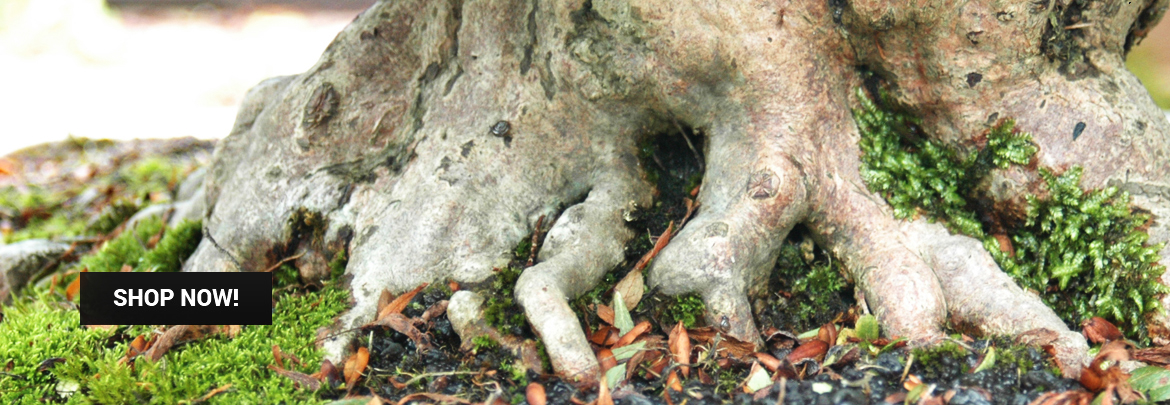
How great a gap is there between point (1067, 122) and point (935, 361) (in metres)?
1.11

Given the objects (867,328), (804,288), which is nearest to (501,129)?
(804,288)

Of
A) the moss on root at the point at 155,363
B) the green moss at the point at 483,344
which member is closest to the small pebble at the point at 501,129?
the moss on root at the point at 155,363

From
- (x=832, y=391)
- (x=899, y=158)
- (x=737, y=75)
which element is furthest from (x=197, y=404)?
(x=899, y=158)

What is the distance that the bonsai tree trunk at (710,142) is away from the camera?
261cm

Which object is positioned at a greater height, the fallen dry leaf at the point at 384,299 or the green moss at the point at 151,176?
the fallen dry leaf at the point at 384,299

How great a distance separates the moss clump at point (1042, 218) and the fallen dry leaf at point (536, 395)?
1.53m

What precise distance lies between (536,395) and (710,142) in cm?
131

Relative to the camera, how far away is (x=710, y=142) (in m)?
3.00

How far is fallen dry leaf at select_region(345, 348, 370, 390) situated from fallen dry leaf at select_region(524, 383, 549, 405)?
22.1 inches

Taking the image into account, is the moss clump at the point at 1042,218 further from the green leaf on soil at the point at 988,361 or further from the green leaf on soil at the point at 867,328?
the green leaf on soil at the point at 988,361

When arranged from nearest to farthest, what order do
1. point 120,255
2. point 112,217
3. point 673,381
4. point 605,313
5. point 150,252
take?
1. point 673,381
2. point 605,313
3. point 150,252
4. point 120,255
5. point 112,217

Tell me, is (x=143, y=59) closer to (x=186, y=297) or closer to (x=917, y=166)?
(x=186, y=297)

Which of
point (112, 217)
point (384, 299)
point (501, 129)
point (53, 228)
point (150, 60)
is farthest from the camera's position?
point (150, 60)

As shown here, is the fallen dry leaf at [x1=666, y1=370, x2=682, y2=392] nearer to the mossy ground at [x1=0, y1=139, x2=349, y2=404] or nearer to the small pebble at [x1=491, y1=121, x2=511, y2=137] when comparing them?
the mossy ground at [x1=0, y1=139, x2=349, y2=404]
